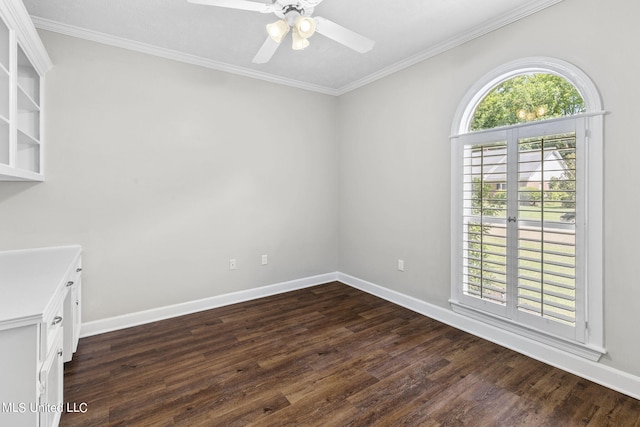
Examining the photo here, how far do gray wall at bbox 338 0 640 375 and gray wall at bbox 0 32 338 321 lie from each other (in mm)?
642

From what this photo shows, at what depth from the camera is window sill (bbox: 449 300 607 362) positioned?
6.87 ft

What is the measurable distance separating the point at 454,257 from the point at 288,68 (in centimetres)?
266

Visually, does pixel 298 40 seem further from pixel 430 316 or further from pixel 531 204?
pixel 430 316

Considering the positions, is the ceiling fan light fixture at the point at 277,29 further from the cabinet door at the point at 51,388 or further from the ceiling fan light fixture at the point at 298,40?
the cabinet door at the point at 51,388

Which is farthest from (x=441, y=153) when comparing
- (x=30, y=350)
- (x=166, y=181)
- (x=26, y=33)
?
(x=26, y=33)

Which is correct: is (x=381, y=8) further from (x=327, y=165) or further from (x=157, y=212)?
(x=157, y=212)

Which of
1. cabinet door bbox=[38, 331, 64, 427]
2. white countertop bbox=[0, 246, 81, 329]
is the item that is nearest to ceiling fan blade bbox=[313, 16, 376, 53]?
white countertop bbox=[0, 246, 81, 329]

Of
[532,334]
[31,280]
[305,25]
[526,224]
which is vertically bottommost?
[532,334]

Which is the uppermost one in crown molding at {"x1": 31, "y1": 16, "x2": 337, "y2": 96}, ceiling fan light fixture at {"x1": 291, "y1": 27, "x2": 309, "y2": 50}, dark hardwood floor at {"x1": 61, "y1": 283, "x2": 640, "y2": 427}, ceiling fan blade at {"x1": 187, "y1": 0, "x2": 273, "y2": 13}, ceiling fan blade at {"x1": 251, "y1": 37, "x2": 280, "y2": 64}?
crown molding at {"x1": 31, "y1": 16, "x2": 337, "y2": 96}

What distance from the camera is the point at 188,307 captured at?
3.23m

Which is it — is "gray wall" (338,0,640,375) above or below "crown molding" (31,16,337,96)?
below

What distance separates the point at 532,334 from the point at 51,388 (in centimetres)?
306

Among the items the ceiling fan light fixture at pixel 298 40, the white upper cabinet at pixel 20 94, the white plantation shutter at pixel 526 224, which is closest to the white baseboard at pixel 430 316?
the white plantation shutter at pixel 526 224

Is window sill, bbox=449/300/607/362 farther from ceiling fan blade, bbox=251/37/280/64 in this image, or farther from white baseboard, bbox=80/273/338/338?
ceiling fan blade, bbox=251/37/280/64
